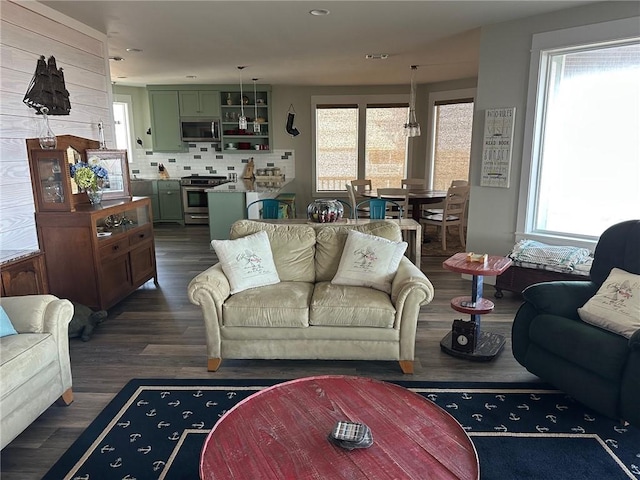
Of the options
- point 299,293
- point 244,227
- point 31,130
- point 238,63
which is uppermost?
point 238,63

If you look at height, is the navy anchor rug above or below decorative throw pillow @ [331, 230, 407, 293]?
below

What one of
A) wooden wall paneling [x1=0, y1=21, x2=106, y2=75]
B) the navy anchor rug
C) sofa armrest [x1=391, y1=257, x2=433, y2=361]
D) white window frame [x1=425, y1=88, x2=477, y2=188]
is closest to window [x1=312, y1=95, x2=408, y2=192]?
white window frame [x1=425, y1=88, x2=477, y2=188]

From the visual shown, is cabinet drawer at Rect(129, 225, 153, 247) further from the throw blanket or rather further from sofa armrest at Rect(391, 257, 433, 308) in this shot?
the throw blanket

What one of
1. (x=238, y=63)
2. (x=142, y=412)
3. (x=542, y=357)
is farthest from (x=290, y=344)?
(x=238, y=63)

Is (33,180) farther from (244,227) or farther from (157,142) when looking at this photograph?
(157,142)

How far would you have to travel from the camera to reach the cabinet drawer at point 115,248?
3.83 m

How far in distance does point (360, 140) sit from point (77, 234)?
5.86 metres

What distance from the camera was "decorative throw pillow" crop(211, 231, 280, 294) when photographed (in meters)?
3.11

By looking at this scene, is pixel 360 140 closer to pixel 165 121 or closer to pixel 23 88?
pixel 165 121

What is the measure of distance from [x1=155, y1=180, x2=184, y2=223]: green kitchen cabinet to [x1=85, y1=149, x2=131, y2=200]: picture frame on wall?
3801mm

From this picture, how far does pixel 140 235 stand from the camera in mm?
4562

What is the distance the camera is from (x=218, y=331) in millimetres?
2941

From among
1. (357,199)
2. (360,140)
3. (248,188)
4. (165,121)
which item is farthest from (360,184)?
(165,121)

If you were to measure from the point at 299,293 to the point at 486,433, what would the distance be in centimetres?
144
